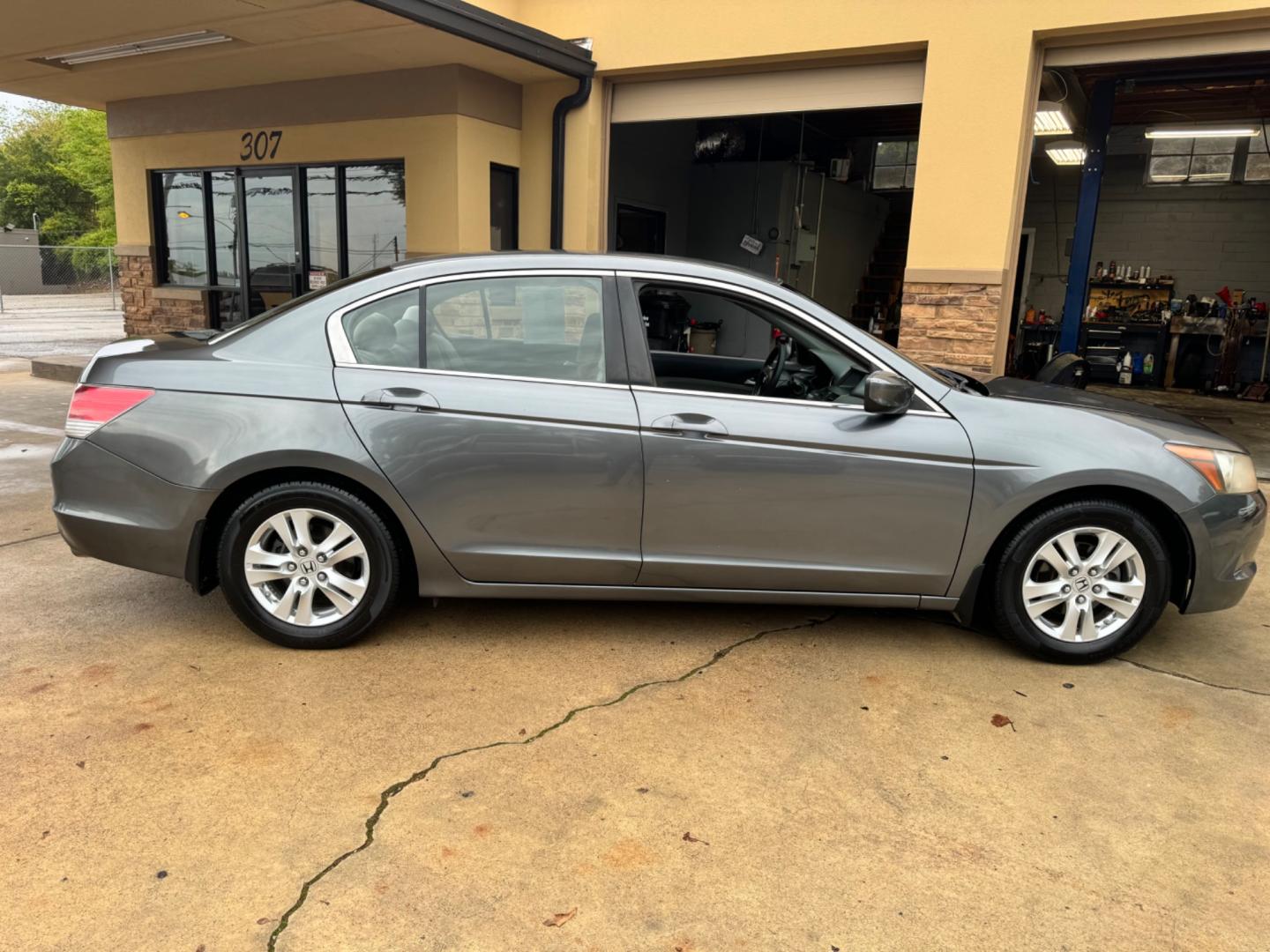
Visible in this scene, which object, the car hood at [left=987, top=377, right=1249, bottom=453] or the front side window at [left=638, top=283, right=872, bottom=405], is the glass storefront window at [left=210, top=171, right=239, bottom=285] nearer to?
the front side window at [left=638, top=283, right=872, bottom=405]

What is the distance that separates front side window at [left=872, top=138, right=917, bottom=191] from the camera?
48.9 feet

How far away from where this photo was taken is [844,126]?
1428 cm

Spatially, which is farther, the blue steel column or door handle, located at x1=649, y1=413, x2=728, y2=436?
the blue steel column

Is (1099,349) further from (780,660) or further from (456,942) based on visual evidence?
(456,942)

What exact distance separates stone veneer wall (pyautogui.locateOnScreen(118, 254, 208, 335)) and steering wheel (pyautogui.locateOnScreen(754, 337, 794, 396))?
9.52 metres

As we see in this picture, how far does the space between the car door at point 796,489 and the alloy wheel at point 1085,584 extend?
0.37m

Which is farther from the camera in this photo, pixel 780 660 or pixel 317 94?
pixel 317 94

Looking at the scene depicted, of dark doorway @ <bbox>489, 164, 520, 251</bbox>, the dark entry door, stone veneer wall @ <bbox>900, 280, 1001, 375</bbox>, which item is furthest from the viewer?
the dark entry door

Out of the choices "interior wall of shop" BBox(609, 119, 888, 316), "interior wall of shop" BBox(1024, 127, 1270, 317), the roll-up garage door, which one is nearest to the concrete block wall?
"interior wall of shop" BBox(1024, 127, 1270, 317)

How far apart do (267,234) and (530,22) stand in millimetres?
4077

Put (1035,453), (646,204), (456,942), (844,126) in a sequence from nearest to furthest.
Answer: (456,942)
(1035,453)
(646,204)
(844,126)

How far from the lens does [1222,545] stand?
3568 millimetres

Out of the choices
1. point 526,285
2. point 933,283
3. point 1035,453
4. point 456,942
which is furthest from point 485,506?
point 933,283

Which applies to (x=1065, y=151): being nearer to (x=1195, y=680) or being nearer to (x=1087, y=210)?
(x=1087, y=210)
